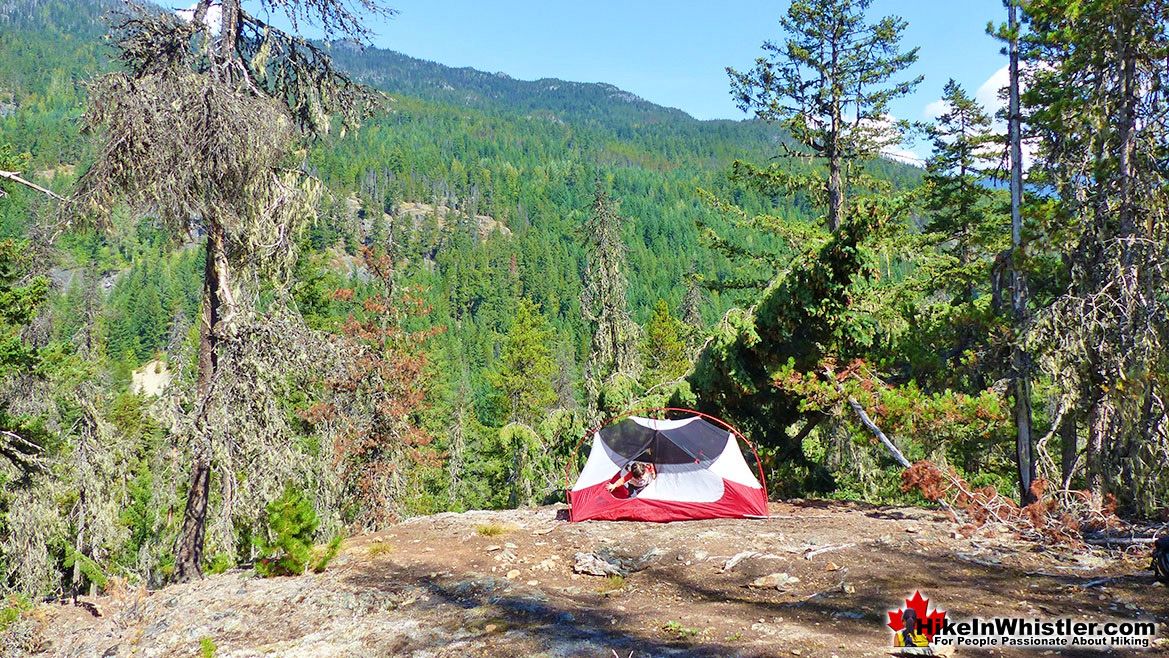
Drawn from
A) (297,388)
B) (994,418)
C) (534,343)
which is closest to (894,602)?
(994,418)

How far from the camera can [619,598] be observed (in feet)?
20.8

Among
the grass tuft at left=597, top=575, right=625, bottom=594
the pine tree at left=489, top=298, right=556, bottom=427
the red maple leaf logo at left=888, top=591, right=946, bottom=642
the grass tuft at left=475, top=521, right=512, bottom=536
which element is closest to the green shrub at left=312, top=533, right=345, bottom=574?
the grass tuft at left=475, top=521, right=512, bottom=536

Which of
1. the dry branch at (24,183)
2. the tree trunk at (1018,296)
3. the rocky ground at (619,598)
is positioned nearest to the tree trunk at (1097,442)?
the tree trunk at (1018,296)

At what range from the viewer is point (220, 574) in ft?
24.4

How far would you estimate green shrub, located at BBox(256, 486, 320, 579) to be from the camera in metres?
6.91

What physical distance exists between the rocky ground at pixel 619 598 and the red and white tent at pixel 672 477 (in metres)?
1.01

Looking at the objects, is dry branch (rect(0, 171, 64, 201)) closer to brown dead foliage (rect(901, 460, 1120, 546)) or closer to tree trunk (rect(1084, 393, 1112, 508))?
brown dead foliage (rect(901, 460, 1120, 546))

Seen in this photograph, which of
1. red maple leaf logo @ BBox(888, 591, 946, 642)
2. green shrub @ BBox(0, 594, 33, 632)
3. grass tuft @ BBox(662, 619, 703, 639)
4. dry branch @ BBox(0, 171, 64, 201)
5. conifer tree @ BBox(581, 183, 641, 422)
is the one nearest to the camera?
red maple leaf logo @ BBox(888, 591, 946, 642)

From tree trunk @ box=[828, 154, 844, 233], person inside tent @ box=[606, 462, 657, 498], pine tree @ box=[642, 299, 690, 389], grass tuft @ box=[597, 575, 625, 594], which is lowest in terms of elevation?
grass tuft @ box=[597, 575, 625, 594]

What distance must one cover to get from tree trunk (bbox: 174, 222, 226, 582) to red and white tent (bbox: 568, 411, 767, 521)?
484cm

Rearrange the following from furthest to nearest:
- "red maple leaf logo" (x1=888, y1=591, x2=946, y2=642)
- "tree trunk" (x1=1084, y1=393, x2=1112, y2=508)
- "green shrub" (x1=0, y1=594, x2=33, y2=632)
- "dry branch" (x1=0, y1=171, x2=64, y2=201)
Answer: "tree trunk" (x1=1084, y1=393, x2=1112, y2=508)
"green shrub" (x1=0, y1=594, x2=33, y2=632)
"dry branch" (x1=0, y1=171, x2=64, y2=201)
"red maple leaf logo" (x1=888, y1=591, x2=946, y2=642)

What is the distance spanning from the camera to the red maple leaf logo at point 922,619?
470cm

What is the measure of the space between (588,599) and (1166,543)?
4.93m

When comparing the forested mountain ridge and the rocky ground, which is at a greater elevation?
the forested mountain ridge
